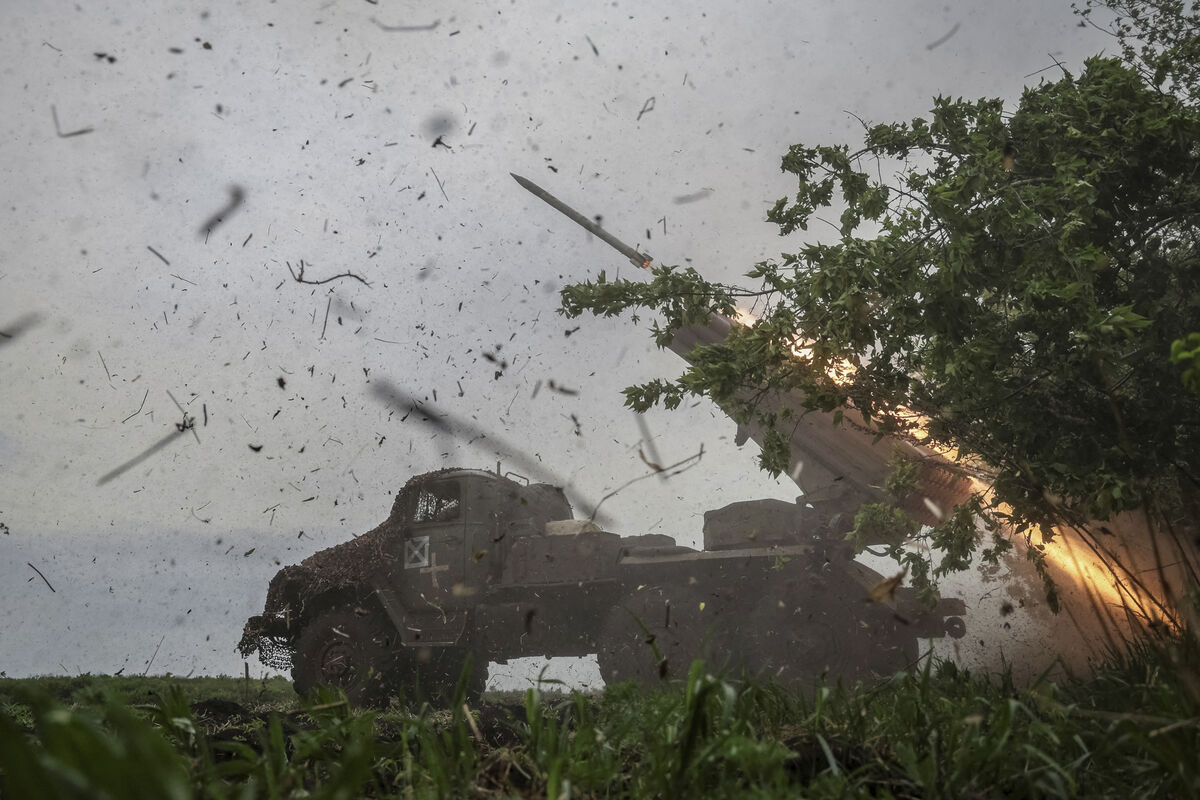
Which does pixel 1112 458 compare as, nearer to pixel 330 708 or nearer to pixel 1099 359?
pixel 1099 359

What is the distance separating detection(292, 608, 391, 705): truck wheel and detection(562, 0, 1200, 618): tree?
5.91 metres

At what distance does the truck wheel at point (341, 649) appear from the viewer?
1188 cm

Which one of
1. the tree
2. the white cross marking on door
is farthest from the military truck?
the tree

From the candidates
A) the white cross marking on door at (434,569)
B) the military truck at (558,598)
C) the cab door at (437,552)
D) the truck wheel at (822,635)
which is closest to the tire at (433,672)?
the military truck at (558,598)

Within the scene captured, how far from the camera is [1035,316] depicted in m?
7.31

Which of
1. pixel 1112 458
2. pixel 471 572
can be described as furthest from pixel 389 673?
pixel 1112 458

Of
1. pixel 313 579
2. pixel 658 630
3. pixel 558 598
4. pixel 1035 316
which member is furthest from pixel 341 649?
pixel 1035 316

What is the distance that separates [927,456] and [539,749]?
8227mm

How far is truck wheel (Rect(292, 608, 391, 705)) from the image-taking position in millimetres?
11875

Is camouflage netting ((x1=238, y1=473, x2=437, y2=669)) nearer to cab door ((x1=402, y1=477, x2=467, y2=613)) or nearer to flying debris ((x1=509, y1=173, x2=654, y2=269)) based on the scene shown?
cab door ((x1=402, y1=477, x2=467, y2=613))

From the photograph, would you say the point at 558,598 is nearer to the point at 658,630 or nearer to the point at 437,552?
the point at 658,630

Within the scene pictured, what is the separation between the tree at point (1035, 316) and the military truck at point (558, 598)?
7.12 feet

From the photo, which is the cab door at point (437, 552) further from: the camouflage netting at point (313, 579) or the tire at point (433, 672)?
the tire at point (433, 672)

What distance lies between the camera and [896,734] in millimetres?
2949
